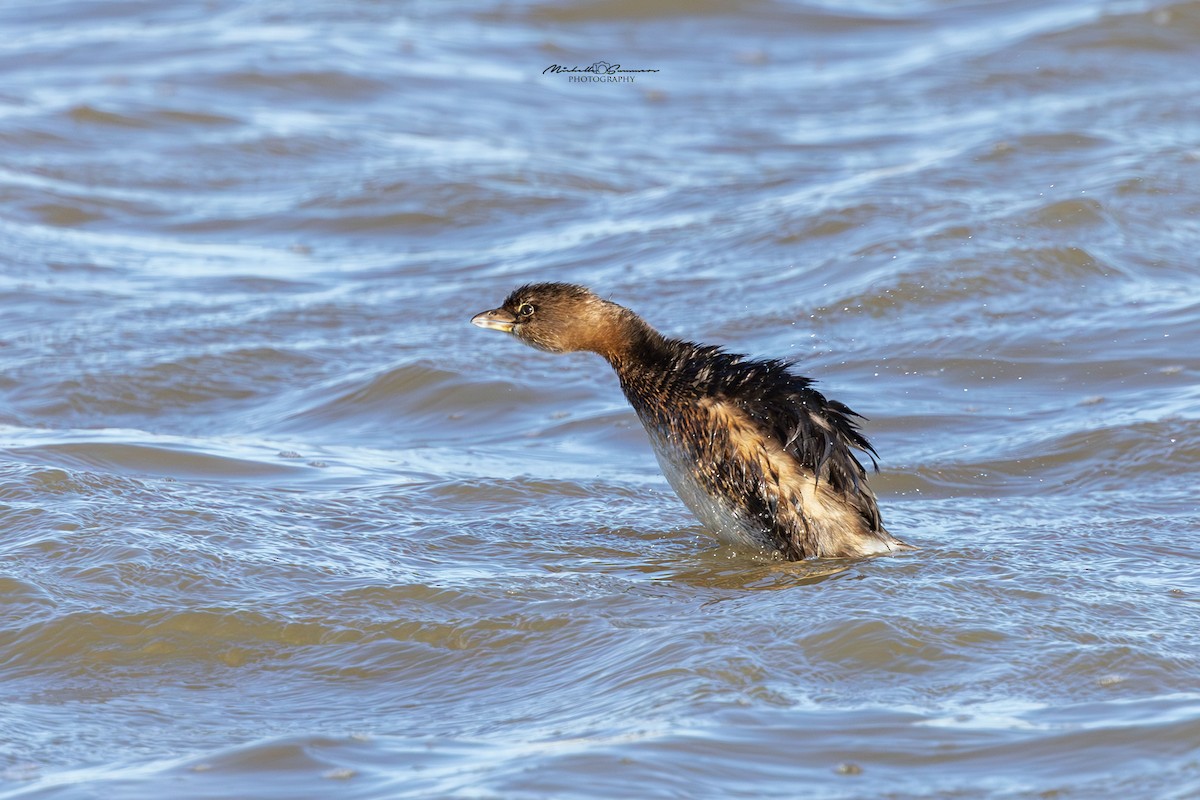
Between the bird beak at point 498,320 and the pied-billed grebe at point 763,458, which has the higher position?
the bird beak at point 498,320

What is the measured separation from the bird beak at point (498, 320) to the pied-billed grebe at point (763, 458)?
2.86 feet

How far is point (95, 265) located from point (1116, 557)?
7361 mm

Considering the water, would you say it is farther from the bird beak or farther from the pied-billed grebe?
the bird beak

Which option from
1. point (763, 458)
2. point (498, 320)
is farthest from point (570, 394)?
point (763, 458)

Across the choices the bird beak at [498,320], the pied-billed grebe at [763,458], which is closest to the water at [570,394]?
the pied-billed grebe at [763,458]

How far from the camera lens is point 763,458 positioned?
6496mm

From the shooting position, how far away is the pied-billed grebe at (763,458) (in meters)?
6.50

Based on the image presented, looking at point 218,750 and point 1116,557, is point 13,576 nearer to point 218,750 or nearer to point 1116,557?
point 218,750

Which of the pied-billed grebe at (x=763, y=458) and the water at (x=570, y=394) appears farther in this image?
the pied-billed grebe at (x=763, y=458)

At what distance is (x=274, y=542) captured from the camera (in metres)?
6.68

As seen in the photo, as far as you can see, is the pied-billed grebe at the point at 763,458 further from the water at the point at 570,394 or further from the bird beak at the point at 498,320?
the bird beak at the point at 498,320

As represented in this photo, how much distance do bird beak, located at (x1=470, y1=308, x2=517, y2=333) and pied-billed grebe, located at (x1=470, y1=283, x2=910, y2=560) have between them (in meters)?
0.87

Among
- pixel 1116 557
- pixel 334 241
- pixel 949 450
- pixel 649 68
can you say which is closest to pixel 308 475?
pixel 949 450

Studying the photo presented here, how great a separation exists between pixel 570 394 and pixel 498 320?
6.01ft
